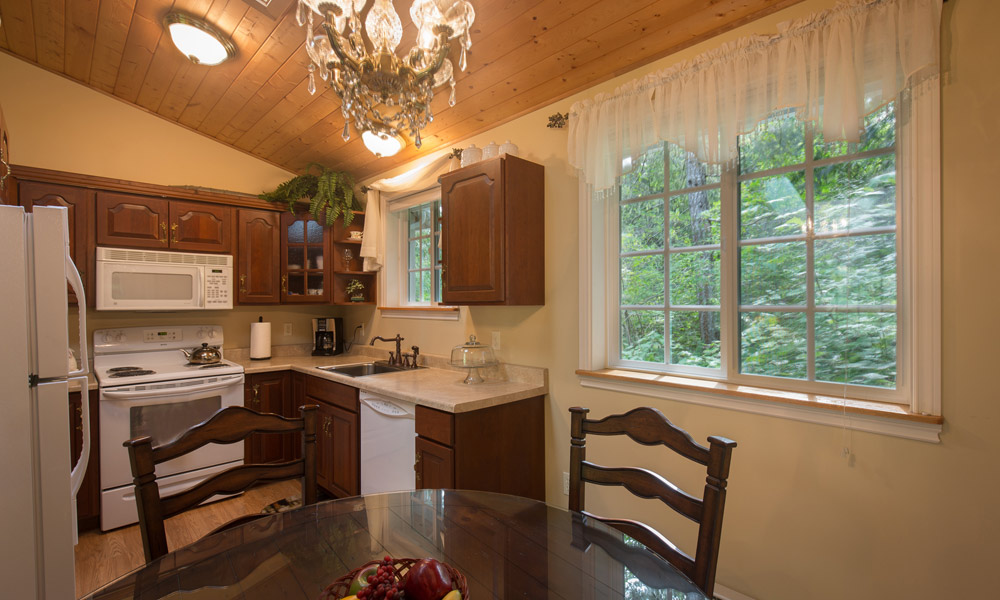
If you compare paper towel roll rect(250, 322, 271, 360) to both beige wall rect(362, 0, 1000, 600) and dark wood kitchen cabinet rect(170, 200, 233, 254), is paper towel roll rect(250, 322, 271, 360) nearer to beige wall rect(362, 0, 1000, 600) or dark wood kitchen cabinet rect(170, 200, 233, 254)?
dark wood kitchen cabinet rect(170, 200, 233, 254)

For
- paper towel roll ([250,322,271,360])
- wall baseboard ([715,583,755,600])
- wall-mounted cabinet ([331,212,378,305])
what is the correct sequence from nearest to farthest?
wall baseboard ([715,583,755,600]) → paper towel roll ([250,322,271,360]) → wall-mounted cabinet ([331,212,378,305])

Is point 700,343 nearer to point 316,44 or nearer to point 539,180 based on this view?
point 539,180

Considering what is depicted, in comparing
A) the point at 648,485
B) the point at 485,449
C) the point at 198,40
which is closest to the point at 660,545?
the point at 648,485

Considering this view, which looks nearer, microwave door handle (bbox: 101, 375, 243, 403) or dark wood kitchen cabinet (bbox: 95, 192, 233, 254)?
microwave door handle (bbox: 101, 375, 243, 403)

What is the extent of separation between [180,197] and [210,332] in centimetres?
106

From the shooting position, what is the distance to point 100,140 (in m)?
3.17

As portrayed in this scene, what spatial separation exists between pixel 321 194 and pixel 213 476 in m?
2.76

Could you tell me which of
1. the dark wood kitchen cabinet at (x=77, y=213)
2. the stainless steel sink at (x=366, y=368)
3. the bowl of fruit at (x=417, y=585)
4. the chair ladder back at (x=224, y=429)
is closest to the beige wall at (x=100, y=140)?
the dark wood kitchen cabinet at (x=77, y=213)

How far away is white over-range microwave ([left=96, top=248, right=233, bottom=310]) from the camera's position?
290 centimetres

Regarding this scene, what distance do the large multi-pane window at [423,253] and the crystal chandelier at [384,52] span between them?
1.87 metres

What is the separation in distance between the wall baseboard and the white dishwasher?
1429 millimetres

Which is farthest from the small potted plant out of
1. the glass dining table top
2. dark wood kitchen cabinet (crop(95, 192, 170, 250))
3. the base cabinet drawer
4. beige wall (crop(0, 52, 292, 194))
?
the glass dining table top

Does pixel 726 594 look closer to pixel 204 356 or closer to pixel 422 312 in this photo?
pixel 422 312

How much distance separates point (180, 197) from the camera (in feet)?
10.5
